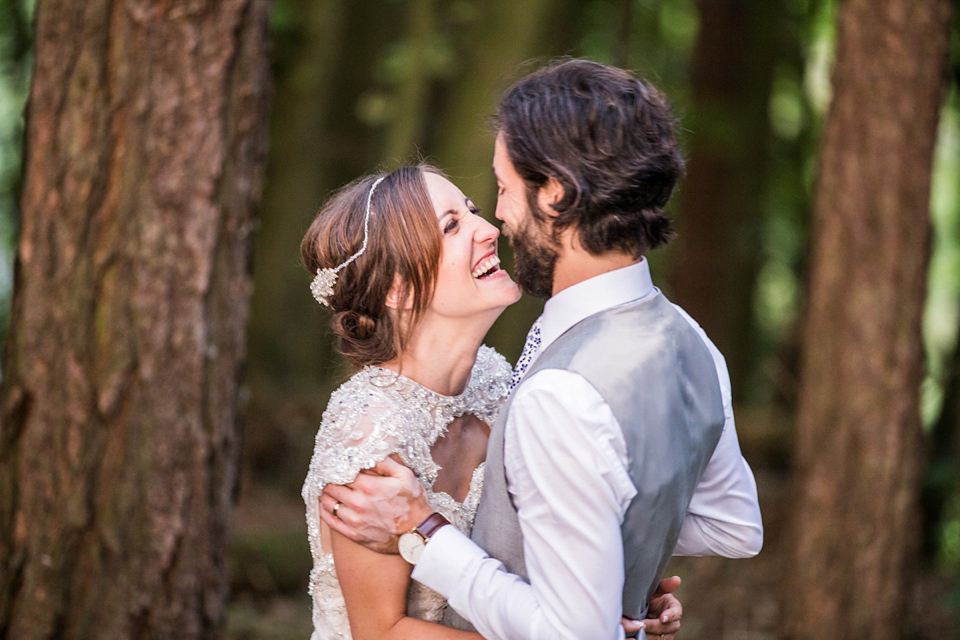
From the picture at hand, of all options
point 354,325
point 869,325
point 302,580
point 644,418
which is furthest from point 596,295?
point 302,580

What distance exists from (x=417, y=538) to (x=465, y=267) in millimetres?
696

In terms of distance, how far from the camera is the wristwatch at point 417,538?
7.36ft

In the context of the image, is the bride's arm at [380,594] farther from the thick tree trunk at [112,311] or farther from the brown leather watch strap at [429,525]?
the thick tree trunk at [112,311]

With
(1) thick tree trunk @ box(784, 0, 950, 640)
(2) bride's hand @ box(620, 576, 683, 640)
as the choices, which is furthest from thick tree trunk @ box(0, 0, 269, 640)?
(1) thick tree trunk @ box(784, 0, 950, 640)

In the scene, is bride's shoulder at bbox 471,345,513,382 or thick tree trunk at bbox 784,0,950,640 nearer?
bride's shoulder at bbox 471,345,513,382

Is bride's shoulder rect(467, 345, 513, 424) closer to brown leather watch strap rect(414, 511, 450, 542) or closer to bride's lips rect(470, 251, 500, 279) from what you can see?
bride's lips rect(470, 251, 500, 279)

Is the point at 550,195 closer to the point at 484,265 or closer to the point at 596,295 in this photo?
the point at 596,295

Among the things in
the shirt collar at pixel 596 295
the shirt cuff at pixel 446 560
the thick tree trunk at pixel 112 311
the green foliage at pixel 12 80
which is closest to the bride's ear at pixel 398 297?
the shirt collar at pixel 596 295

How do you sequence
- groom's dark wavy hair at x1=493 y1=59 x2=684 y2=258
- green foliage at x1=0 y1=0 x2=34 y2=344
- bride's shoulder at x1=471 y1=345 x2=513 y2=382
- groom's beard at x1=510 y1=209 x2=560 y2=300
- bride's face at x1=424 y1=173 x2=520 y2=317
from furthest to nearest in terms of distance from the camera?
green foliage at x1=0 y1=0 x2=34 y2=344, bride's shoulder at x1=471 y1=345 x2=513 y2=382, bride's face at x1=424 y1=173 x2=520 y2=317, groom's beard at x1=510 y1=209 x2=560 y2=300, groom's dark wavy hair at x1=493 y1=59 x2=684 y2=258

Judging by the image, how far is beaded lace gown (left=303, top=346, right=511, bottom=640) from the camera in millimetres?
2379

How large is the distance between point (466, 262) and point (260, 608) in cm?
429

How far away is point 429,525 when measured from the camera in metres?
2.25

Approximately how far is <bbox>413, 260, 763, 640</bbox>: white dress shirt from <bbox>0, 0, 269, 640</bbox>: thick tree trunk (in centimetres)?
146

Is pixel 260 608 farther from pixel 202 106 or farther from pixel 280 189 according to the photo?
pixel 202 106
